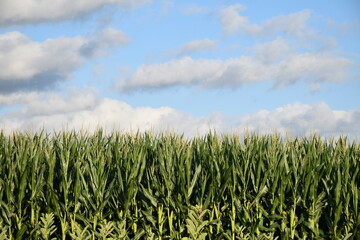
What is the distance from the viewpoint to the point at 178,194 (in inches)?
329

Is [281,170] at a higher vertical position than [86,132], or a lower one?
lower

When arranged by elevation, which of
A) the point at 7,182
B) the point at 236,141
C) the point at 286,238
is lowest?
the point at 286,238

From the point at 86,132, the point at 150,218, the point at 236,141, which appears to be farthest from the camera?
the point at 86,132

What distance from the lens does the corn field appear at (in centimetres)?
840

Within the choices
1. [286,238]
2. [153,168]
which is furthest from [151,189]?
[286,238]

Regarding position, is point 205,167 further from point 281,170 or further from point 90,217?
point 90,217

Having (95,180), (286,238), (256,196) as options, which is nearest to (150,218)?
(95,180)

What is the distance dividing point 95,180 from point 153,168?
103 cm

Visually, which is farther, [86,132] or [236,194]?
[86,132]

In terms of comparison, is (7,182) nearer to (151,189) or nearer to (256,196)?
(151,189)

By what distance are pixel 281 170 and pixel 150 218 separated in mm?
2442

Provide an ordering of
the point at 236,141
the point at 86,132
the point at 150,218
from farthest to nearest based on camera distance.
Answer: the point at 86,132, the point at 236,141, the point at 150,218

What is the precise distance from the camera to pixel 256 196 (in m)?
8.45

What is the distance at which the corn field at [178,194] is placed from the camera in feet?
27.6
